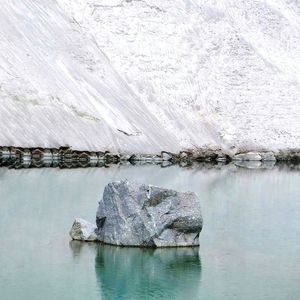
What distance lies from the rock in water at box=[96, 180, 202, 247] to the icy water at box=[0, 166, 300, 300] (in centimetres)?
37

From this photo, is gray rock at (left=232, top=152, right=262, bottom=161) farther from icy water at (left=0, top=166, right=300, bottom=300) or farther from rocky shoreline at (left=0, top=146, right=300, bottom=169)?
icy water at (left=0, top=166, right=300, bottom=300)

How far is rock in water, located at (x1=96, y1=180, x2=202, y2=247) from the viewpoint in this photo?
21.2m

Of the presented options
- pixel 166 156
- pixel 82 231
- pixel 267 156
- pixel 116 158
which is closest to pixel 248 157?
pixel 267 156

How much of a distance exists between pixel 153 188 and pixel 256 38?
220 feet

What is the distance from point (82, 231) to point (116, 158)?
38204 mm

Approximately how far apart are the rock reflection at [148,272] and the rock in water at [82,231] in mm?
773

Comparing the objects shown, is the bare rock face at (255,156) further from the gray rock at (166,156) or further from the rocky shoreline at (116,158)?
the gray rock at (166,156)

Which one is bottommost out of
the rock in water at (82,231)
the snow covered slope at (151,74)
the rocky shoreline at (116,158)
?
the rock in water at (82,231)

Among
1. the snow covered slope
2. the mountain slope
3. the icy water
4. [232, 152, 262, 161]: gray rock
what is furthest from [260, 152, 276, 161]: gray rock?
the icy water

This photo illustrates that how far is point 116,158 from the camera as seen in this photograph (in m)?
60.6

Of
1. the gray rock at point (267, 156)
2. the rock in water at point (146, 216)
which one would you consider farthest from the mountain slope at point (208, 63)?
the rock in water at point (146, 216)

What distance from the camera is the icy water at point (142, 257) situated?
1720 cm

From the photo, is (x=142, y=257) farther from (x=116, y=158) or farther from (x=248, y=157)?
(x=248, y=157)

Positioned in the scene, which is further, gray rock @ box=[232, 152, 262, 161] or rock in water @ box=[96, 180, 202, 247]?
gray rock @ box=[232, 152, 262, 161]
